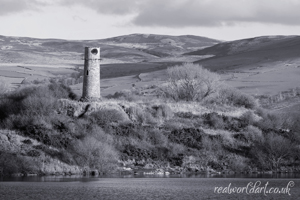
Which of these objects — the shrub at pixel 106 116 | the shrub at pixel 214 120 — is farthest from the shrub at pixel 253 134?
the shrub at pixel 106 116

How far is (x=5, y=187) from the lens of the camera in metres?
45.2

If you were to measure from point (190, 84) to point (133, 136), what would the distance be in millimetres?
20430

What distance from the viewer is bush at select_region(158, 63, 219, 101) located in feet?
283

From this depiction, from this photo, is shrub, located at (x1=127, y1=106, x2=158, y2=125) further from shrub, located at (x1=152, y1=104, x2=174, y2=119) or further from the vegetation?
shrub, located at (x1=152, y1=104, x2=174, y2=119)

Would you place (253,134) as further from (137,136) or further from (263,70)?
(263,70)

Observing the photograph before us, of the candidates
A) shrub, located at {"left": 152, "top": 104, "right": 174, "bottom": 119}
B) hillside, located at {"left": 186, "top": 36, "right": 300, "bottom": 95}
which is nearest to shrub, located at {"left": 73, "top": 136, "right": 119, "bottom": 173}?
shrub, located at {"left": 152, "top": 104, "right": 174, "bottom": 119}

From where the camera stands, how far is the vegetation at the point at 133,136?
60.0m

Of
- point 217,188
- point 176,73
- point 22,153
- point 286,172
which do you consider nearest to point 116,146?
point 22,153

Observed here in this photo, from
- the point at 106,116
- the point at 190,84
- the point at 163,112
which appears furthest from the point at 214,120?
the point at 190,84

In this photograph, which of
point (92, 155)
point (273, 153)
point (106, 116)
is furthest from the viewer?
point (106, 116)

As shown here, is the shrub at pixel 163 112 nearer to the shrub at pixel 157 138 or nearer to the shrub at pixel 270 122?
the shrub at pixel 157 138

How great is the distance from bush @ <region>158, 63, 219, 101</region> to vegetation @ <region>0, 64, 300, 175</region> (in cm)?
829

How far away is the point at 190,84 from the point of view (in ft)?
283

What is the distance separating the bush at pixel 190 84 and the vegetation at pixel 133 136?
8.29 m
